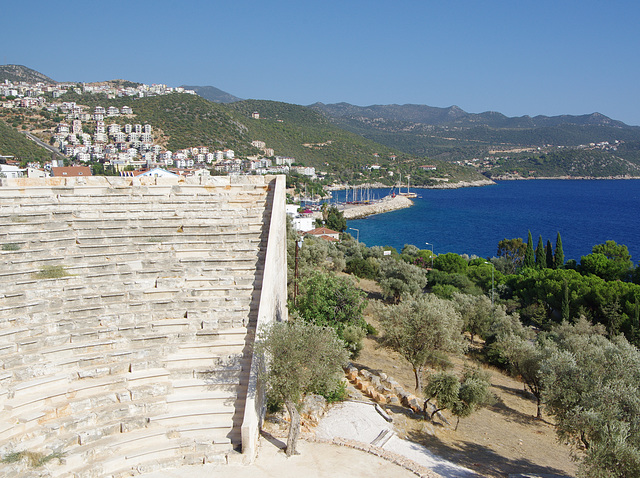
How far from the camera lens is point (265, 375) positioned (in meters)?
7.41

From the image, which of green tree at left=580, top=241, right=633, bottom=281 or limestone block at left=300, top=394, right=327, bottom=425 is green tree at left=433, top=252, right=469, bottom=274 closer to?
green tree at left=580, top=241, right=633, bottom=281

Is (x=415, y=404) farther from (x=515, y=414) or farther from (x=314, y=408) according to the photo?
(x=515, y=414)

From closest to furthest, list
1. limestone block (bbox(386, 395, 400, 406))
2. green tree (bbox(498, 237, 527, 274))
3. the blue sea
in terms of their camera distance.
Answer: limestone block (bbox(386, 395, 400, 406)) < green tree (bbox(498, 237, 527, 274)) < the blue sea

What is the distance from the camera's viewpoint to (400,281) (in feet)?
93.7

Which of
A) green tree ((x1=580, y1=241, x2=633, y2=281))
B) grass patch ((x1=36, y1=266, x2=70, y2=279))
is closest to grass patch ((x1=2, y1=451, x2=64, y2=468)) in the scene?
grass patch ((x1=36, y1=266, x2=70, y2=279))

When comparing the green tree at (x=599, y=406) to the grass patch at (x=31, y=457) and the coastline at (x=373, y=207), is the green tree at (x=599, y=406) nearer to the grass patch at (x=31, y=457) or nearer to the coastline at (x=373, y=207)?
the grass patch at (x=31, y=457)

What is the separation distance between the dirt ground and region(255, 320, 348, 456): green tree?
119 inches

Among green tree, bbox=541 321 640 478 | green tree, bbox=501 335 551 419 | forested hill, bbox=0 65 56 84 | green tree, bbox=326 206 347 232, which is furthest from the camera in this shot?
forested hill, bbox=0 65 56 84

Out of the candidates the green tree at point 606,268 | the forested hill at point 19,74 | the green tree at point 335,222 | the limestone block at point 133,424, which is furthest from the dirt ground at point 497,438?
the forested hill at point 19,74

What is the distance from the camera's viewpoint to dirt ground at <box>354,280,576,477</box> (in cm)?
923

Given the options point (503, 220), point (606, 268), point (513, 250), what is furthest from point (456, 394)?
point (503, 220)

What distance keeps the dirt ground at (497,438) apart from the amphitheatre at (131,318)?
3.86 meters

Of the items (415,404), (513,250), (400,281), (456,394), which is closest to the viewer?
(456,394)

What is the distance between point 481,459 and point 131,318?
7.24 meters
